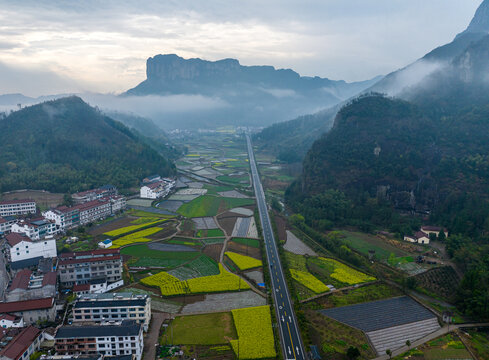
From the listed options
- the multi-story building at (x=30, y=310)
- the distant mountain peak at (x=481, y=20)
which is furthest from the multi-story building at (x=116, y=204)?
the distant mountain peak at (x=481, y=20)

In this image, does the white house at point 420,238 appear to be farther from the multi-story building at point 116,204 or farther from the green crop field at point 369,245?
the multi-story building at point 116,204

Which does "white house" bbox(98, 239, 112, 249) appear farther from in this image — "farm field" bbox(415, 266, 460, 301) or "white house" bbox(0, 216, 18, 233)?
"farm field" bbox(415, 266, 460, 301)

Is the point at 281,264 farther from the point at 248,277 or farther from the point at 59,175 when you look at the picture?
the point at 59,175

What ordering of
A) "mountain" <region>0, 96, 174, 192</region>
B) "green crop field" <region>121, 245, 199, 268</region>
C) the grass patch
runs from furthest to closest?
"mountain" <region>0, 96, 174, 192</region>
the grass patch
"green crop field" <region>121, 245, 199, 268</region>

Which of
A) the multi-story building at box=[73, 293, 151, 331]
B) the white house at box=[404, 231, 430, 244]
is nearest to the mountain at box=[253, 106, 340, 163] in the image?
the white house at box=[404, 231, 430, 244]

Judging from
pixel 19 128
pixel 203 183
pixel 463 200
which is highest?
pixel 19 128

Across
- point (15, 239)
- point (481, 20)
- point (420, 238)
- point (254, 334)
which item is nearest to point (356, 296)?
point (254, 334)

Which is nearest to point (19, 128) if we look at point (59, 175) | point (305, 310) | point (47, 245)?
point (59, 175)
